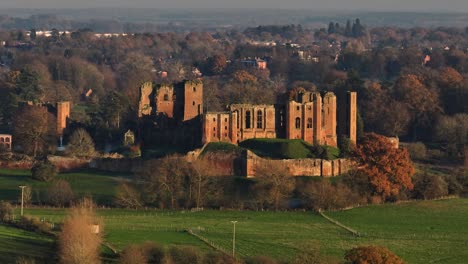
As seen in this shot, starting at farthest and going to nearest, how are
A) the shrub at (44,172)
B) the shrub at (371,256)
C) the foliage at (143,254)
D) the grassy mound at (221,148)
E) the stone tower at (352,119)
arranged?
1. the stone tower at (352,119)
2. the grassy mound at (221,148)
3. the shrub at (44,172)
4. the foliage at (143,254)
5. the shrub at (371,256)

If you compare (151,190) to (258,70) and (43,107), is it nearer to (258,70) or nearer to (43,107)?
(43,107)

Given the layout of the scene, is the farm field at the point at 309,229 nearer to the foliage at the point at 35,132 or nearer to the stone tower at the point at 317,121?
the stone tower at the point at 317,121

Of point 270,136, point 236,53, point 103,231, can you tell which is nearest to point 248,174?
point 270,136

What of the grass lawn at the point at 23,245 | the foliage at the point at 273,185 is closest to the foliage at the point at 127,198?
the foliage at the point at 273,185

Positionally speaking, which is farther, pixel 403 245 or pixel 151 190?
pixel 151 190

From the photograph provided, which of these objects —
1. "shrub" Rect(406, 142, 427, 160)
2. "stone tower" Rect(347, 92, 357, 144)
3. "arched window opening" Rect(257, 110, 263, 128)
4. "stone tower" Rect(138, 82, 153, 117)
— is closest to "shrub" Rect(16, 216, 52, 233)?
"arched window opening" Rect(257, 110, 263, 128)
